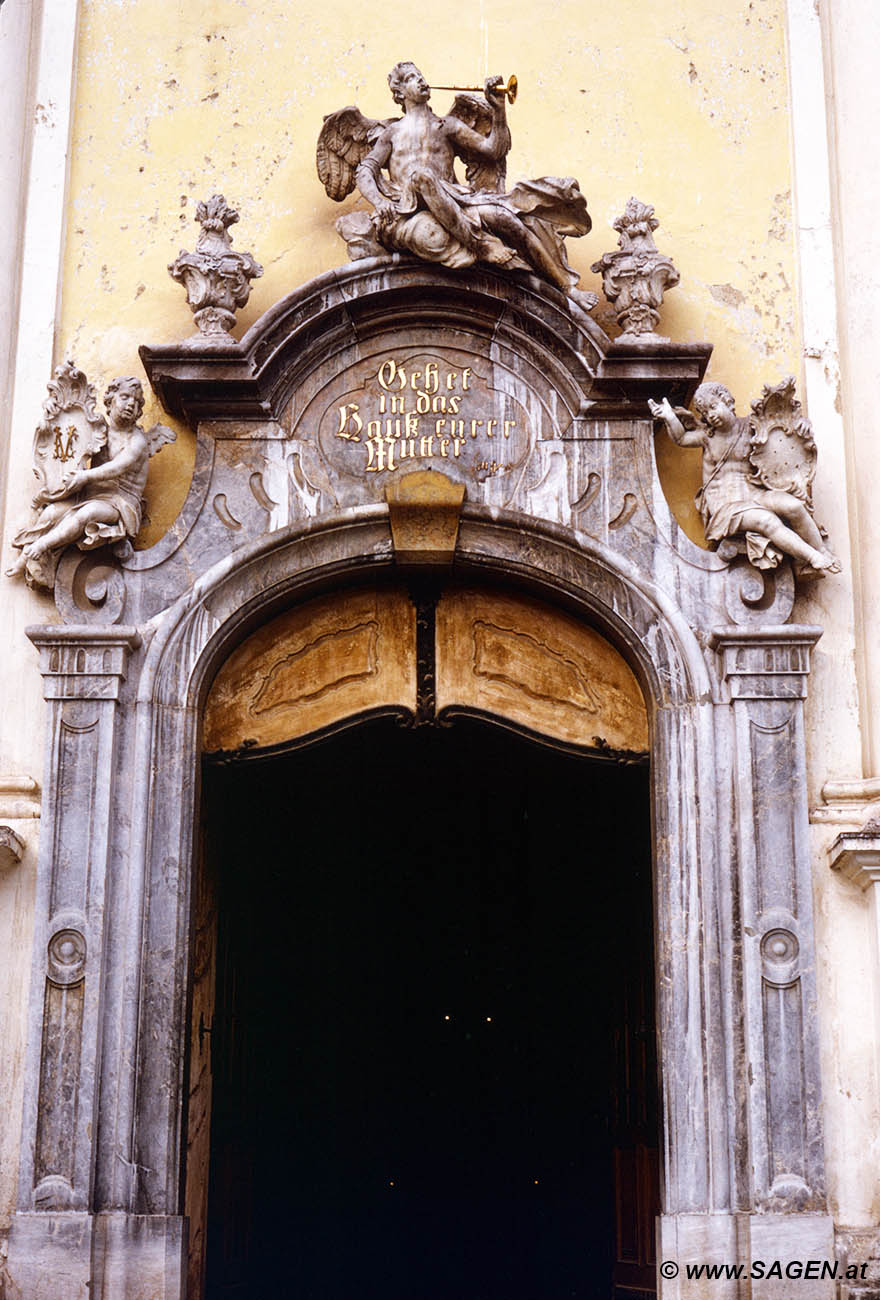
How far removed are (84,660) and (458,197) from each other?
2.74 metres

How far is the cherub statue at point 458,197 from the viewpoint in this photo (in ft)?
27.2

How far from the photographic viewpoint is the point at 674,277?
849 centimetres

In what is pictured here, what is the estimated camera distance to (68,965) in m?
7.64

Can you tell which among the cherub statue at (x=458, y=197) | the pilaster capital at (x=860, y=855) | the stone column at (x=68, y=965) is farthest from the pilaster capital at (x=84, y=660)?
the pilaster capital at (x=860, y=855)

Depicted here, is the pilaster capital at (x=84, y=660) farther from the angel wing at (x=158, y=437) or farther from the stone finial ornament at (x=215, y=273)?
the stone finial ornament at (x=215, y=273)

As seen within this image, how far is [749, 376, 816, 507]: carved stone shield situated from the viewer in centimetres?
817

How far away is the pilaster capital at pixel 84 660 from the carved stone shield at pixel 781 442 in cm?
294

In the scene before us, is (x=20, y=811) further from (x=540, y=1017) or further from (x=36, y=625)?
(x=540, y=1017)

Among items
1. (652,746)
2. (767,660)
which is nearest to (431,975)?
(652,746)

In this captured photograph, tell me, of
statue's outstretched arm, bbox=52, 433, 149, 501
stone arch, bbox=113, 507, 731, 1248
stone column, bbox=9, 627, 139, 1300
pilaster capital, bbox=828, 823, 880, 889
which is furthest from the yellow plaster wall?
pilaster capital, bbox=828, 823, 880, 889

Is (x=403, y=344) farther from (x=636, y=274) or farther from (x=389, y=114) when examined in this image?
(x=389, y=114)

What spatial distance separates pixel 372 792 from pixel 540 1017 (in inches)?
130

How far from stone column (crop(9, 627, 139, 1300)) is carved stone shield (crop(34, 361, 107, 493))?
792mm

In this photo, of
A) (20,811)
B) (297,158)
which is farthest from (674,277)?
(20,811)
